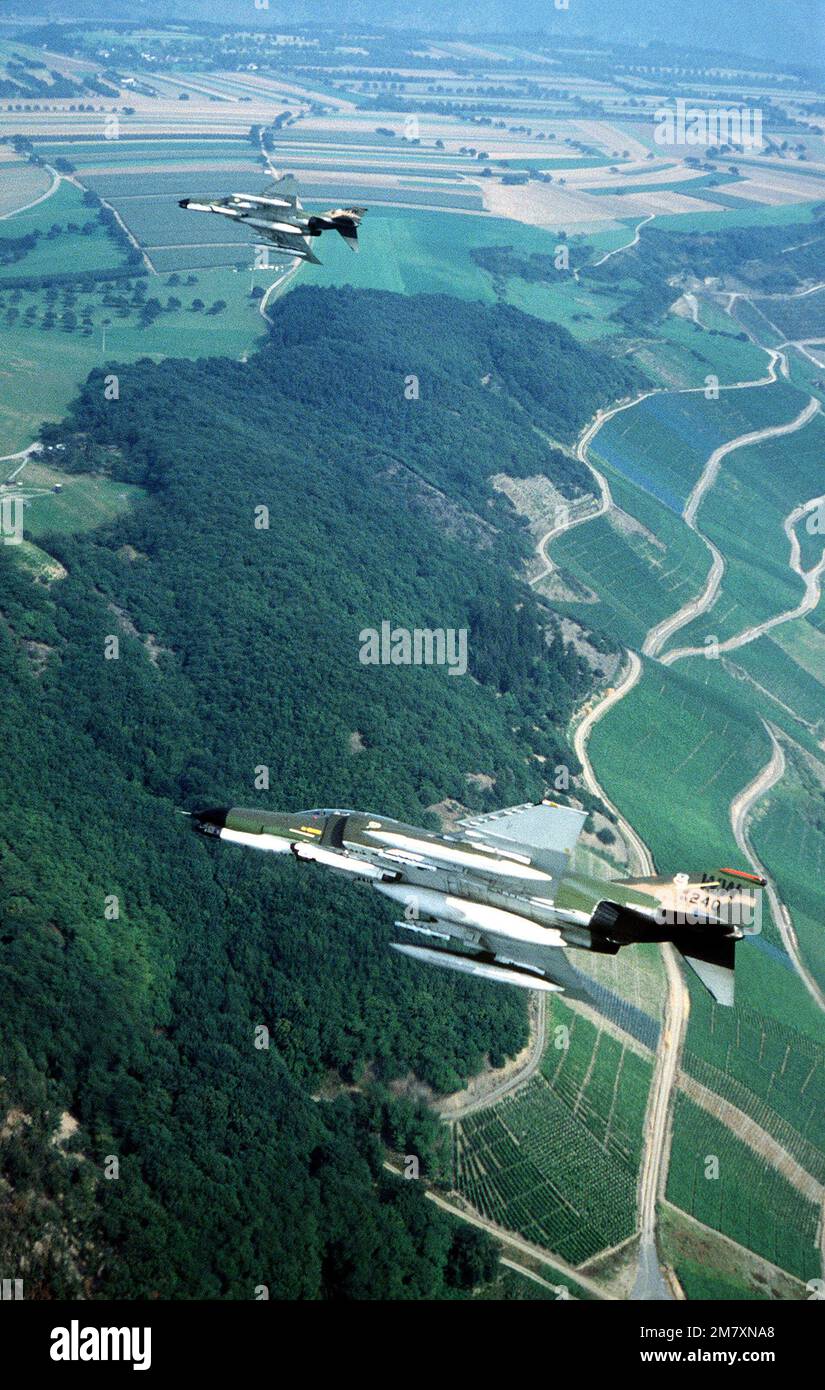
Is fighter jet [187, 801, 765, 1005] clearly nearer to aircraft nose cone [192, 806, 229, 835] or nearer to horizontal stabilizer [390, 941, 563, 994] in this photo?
horizontal stabilizer [390, 941, 563, 994]

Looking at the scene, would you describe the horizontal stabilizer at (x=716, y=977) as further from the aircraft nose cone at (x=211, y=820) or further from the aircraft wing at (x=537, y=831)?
the aircraft nose cone at (x=211, y=820)

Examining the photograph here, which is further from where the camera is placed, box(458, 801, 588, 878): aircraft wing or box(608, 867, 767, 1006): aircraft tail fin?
box(458, 801, 588, 878): aircraft wing

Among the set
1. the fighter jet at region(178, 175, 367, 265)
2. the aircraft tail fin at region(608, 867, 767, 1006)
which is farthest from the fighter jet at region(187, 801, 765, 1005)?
the fighter jet at region(178, 175, 367, 265)

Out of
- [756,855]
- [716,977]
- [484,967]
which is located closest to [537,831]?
[484,967]

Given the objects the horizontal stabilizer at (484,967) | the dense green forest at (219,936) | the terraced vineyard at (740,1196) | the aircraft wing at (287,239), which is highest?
the aircraft wing at (287,239)

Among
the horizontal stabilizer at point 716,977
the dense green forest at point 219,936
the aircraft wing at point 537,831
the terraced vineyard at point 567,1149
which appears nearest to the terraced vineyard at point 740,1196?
the terraced vineyard at point 567,1149

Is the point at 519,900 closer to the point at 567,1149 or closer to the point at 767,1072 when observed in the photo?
the point at 567,1149
